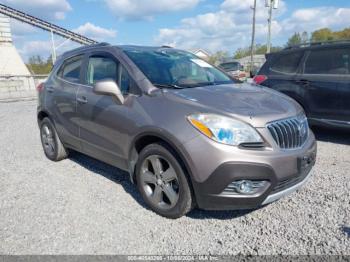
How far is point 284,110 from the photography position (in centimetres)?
302

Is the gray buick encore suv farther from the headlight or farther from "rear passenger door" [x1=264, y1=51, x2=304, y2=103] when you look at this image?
"rear passenger door" [x1=264, y1=51, x2=304, y2=103]

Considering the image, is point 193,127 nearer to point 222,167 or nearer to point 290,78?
point 222,167

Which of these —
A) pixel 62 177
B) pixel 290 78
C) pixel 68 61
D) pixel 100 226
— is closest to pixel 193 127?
pixel 100 226

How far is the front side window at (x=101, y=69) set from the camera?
366 centimetres

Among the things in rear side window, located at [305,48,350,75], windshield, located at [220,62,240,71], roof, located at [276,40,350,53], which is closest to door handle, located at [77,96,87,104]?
rear side window, located at [305,48,350,75]

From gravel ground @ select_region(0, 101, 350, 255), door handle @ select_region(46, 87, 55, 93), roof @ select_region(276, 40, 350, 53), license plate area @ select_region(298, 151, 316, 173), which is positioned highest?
roof @ select_region(276, 40, 350, 53)

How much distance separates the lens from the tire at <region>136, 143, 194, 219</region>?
2871 millimetres

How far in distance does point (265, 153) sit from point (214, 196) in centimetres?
58

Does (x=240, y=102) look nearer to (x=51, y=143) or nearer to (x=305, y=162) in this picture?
(x=305, y=162)

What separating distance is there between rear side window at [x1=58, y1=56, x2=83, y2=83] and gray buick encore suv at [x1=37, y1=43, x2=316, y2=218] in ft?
0.30

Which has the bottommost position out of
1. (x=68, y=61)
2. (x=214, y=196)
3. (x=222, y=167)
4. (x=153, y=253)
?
(x=153, y=253)

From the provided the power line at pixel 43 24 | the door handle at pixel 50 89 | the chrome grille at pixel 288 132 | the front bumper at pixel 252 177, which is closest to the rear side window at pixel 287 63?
the chrome grille at pixel 288 132

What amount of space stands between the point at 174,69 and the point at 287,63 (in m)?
3.28

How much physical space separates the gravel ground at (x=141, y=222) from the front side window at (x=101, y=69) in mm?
1376
